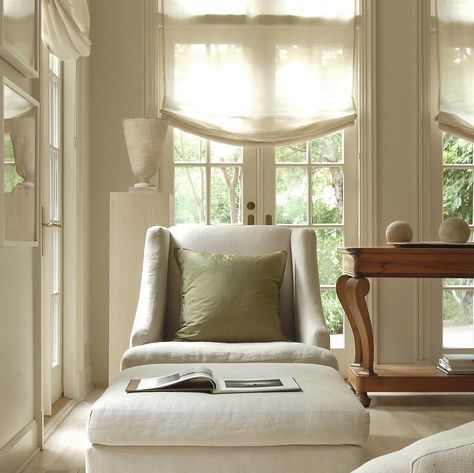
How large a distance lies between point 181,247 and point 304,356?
942 millimetres

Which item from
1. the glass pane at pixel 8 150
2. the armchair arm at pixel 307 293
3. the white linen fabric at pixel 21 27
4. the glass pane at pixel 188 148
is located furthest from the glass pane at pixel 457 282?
the glass pane at pixel 8 150

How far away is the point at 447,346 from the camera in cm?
528

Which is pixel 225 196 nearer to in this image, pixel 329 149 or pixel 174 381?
pixel 329 149

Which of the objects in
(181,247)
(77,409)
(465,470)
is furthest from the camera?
(77,409)

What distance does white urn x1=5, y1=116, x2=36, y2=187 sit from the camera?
3080mm

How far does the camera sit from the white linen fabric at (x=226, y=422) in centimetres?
245

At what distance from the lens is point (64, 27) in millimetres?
3988

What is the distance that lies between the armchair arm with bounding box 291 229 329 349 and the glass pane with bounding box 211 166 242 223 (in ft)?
4.71

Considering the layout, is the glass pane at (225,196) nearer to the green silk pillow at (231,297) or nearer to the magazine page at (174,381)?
the green silk pillow at (231,297)

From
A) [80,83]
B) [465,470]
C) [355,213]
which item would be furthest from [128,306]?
[465,470]

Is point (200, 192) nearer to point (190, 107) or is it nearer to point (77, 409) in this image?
point (190, 107)

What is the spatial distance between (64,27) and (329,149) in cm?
198

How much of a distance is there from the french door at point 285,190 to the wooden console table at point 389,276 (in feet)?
1.89

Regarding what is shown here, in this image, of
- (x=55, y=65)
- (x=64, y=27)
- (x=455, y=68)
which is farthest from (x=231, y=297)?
(x=455, y=68)
